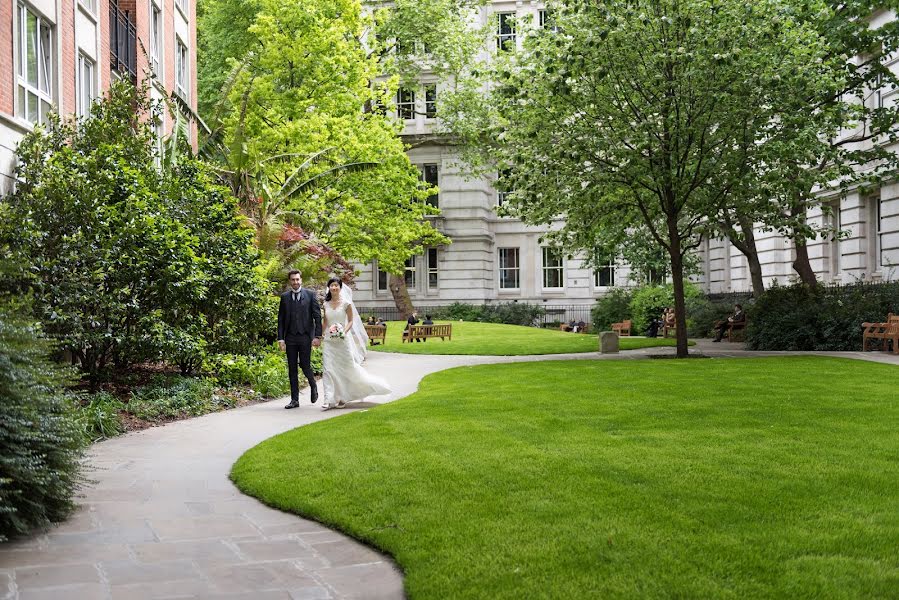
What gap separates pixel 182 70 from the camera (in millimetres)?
30141

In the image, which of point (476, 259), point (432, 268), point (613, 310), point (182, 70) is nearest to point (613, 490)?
point (182, 70)

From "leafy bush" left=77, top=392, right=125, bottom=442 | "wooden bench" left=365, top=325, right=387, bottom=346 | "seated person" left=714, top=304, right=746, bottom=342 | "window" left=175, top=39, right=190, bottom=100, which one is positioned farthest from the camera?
"seated person" left=714, top=304, right=746, bottom=342

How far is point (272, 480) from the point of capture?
779 cm

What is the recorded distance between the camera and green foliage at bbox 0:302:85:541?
19.3 feet

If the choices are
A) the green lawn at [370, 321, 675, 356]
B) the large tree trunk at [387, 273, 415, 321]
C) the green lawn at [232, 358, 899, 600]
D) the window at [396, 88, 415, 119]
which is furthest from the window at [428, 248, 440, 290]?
the green lawn at [232, 358, 899, 600]

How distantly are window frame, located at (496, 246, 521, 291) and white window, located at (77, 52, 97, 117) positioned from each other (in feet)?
99.4

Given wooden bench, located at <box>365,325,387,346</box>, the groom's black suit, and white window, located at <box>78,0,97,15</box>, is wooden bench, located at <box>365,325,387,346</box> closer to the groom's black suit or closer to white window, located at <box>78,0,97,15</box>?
white window, located at <box>78,0,97,15</box>

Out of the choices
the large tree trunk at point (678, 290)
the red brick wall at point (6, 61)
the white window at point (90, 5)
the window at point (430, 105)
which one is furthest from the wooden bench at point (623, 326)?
the red brick wall at point (6, 61)

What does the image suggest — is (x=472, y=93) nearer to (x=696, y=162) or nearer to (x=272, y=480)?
(x=696, y=162)

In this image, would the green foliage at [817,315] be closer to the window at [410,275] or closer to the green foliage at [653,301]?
the green foliage at [653,301]

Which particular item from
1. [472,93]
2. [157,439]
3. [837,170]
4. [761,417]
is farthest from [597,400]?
[472,93]

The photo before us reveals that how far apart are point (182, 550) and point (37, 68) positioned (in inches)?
557

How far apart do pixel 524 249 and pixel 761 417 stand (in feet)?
124

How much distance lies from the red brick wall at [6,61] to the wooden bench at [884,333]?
19.7m
